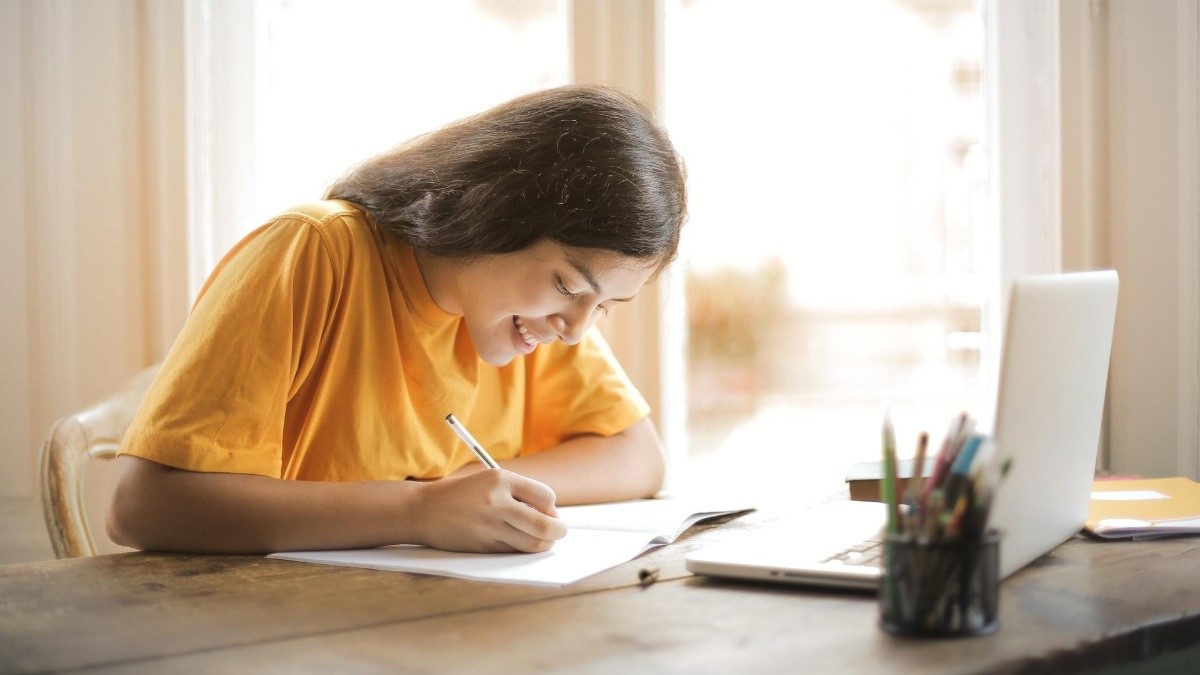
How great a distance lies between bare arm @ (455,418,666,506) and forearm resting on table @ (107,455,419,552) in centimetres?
36

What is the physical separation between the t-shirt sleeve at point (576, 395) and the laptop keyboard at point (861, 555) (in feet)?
2.04

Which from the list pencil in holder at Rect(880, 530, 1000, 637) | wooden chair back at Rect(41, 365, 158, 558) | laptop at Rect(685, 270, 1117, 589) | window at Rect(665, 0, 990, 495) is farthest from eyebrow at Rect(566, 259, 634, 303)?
window at Rect(665, 0, 990, 495)

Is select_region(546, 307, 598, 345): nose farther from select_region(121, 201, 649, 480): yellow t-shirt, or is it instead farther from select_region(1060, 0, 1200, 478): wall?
select_region(1060, 0, 1200, 478): wall

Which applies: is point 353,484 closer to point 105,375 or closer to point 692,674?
point 692,674

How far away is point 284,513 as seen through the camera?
122cm

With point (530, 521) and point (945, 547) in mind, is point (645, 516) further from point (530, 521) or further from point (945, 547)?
point (945, 547)

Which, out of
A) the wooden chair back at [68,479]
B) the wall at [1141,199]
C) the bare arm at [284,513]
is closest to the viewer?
the bare arm at [284,513]

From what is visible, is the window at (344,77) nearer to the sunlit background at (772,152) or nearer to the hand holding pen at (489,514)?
the sunlit background at (772,152)

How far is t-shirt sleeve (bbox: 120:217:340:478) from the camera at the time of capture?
→ 123 centimetres

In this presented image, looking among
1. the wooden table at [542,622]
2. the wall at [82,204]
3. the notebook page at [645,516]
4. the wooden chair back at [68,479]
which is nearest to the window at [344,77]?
the wall at [82,204]

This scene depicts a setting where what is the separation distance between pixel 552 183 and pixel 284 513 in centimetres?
50

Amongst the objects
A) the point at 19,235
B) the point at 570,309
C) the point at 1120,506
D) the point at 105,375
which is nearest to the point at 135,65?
the point at 19,235

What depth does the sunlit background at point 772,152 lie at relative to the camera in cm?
229

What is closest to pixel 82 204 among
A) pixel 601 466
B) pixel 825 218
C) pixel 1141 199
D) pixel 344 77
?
pixel 344 77
